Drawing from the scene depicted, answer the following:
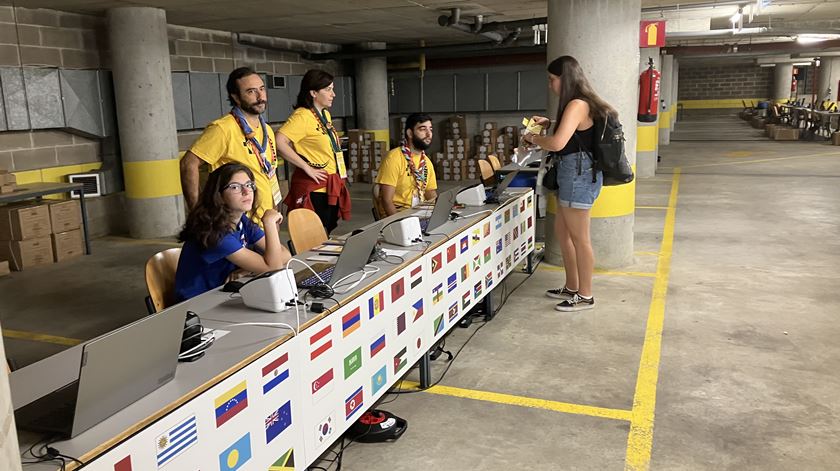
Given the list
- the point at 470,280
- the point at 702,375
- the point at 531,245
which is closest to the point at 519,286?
the point at 531,245

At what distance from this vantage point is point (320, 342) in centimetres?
233

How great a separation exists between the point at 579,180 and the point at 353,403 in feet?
8.53

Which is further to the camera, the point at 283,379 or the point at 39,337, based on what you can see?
the point at 39,337

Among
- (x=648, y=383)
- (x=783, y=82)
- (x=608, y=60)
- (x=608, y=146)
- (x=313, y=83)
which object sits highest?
(x=783, y=82)

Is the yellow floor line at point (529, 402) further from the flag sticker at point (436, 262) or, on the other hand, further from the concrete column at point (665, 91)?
the concrete column at point (665, 91)

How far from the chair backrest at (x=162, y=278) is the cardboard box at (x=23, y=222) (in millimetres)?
4571

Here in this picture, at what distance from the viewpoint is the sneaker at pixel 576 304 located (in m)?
4.73

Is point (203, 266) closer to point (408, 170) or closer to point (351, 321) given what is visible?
point (351, 321)

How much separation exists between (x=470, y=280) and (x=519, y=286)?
55.1 inches

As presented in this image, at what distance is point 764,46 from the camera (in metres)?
18.7

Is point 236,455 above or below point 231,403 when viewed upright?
below

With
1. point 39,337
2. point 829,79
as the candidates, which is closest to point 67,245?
point 39,337

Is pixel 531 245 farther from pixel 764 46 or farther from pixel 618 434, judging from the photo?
pixel 764 46

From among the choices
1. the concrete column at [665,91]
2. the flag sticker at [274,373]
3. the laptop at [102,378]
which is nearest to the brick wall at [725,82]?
the concrete column at [665,91]
